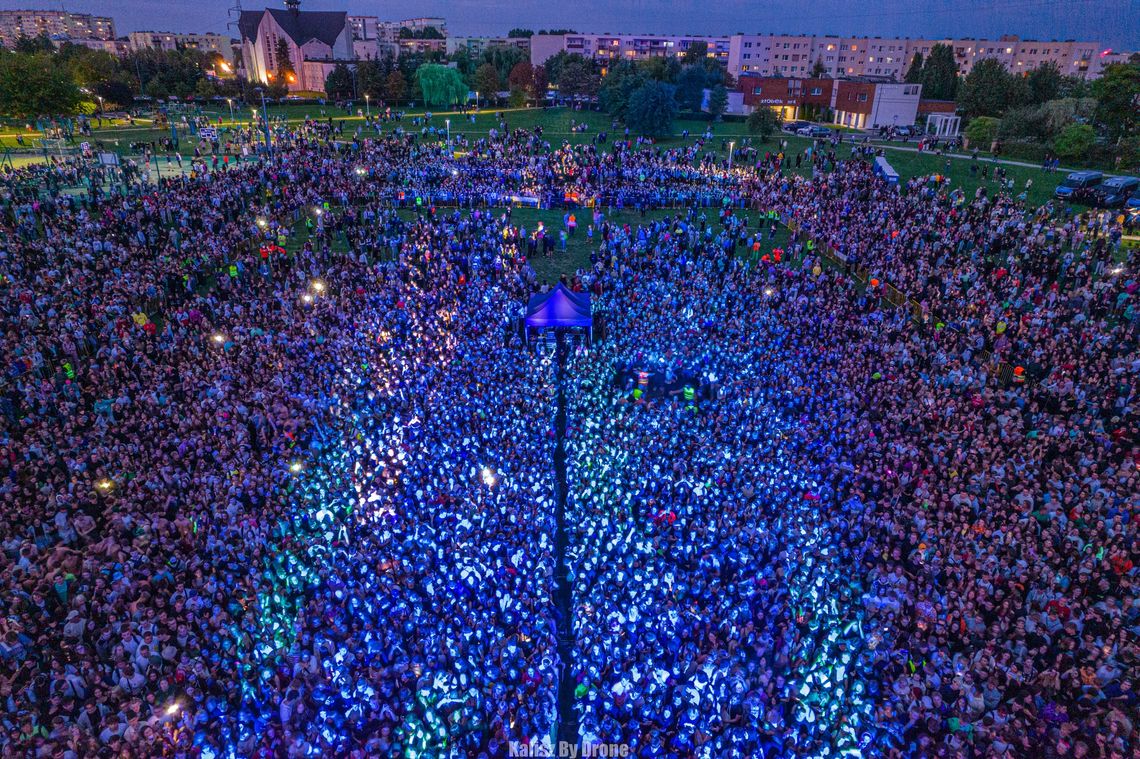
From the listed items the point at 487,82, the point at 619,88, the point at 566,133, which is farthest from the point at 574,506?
the point at 487,82

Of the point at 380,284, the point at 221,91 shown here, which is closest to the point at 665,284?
the point at 380,284

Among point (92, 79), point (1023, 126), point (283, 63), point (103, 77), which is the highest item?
point (283, 63)

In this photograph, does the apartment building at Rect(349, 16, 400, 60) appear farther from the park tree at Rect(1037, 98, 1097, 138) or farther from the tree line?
the park tree at Rect(1037, 98, 1097, 138)

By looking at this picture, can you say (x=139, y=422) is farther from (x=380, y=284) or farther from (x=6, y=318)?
(x=380, y=284)

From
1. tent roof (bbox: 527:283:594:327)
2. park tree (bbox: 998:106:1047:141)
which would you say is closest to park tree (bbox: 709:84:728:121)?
park tree (bbox: 998:106:1047:141)

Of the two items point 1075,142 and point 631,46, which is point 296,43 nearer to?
point 631,46

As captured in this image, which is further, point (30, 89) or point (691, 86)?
point (691, 86)
